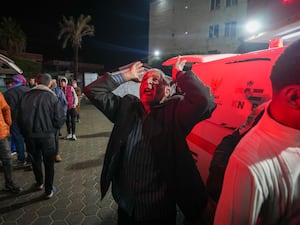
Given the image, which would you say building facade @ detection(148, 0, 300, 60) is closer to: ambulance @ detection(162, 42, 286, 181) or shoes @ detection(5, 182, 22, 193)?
ambulance @ detection(162, 42, 286, 181)

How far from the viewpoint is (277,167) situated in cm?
90

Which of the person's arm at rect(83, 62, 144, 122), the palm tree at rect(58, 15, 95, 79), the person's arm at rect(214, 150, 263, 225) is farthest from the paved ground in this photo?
the palm tree at rect(58, 15, 95, 79)

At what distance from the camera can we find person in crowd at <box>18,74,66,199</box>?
3.39m

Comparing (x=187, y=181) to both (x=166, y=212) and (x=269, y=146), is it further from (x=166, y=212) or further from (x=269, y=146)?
(x=269, y=146)

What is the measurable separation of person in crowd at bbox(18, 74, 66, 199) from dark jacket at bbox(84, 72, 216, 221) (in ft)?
6.20

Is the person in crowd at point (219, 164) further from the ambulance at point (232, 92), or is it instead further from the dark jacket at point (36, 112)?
the dark jacket at point (36, 112)

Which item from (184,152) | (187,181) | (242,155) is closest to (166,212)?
(187,181)

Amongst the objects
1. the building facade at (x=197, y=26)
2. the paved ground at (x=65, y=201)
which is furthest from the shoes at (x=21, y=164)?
the building facade at (x=197, y=26)

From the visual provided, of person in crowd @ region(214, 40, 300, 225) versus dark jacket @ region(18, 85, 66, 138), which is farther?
dark jacket @ region(18, 85, 66, 138)

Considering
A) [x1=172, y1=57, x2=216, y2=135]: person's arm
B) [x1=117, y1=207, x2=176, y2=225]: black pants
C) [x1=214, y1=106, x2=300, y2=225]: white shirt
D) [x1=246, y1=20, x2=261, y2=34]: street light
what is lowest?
[x1=117, y1=207, x2=176, y2=225]: black pants

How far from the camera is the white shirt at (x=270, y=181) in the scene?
895 millimetres

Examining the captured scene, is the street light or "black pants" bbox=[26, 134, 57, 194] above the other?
the street light

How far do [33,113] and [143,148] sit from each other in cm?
244

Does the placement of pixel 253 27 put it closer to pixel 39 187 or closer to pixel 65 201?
pixel 65 201
